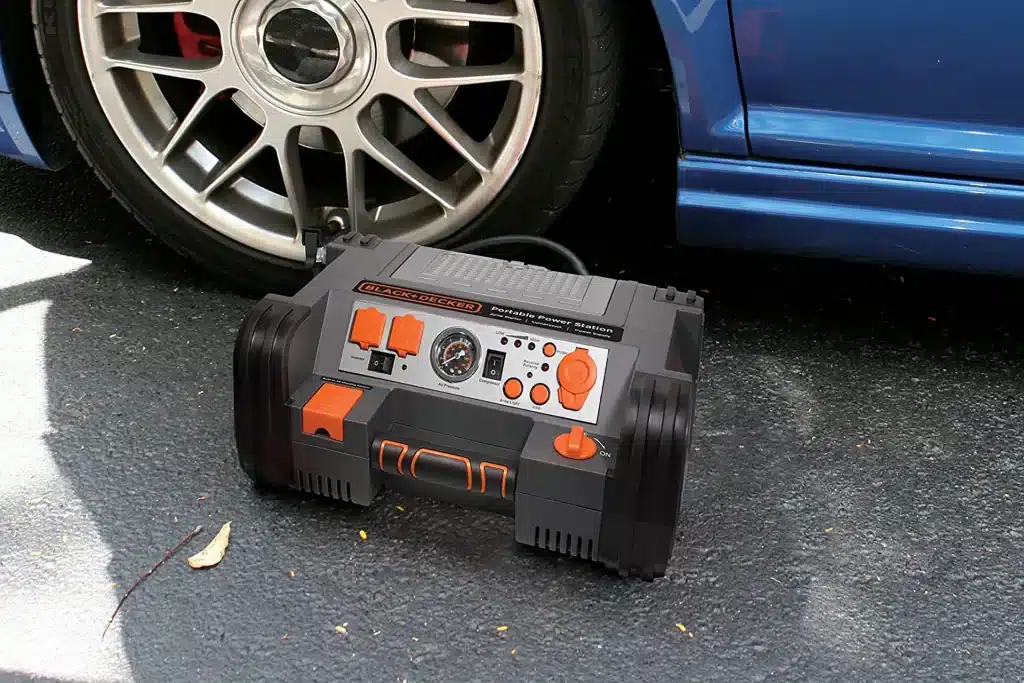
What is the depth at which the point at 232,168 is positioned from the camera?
1.34 metres

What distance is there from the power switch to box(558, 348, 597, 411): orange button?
0.23 feet

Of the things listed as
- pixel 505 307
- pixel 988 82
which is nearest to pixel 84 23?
pixel 505 307

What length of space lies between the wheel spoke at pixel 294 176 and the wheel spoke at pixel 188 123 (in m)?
0.12

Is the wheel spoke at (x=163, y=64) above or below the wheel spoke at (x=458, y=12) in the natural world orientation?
below

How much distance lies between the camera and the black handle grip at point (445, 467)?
0.97 metres

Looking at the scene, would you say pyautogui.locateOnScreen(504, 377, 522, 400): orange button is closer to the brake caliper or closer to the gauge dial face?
the gauge dial face

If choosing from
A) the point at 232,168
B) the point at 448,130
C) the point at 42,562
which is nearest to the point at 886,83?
the point at 448,130

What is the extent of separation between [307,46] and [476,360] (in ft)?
1.76

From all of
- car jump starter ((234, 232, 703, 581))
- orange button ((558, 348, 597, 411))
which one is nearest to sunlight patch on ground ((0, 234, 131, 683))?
car jump starter ((234, 232, 703, 581))

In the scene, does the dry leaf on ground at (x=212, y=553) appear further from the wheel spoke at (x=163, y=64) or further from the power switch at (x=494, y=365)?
the wheel spoke at (x=163, y=64)

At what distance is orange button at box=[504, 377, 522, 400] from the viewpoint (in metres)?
1.01

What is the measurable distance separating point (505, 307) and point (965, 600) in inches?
24.3

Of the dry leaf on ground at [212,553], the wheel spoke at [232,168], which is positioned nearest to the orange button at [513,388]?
the dry leaf on ground at [212,553]

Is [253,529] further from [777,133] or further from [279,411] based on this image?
[777,133]
